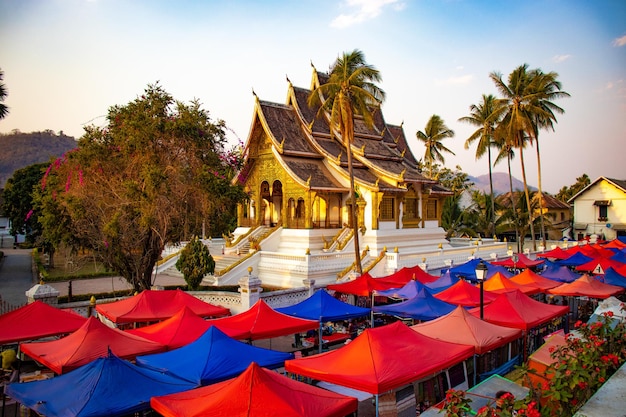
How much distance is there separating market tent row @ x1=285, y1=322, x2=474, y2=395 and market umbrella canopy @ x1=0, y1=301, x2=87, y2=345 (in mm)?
6359

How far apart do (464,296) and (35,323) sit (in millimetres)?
11672

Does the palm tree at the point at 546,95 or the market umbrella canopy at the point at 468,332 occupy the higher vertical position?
the palm tree at the point at 546,95

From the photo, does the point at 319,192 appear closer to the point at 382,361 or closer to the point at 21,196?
the point at 382,361

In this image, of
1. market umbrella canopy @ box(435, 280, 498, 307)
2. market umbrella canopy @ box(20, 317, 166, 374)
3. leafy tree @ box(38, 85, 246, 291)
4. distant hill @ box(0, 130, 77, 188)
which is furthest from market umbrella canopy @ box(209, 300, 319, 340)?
distant hill @ box(0, 130, 77, 188)

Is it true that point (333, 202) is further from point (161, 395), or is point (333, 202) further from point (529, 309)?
point (161, 395)

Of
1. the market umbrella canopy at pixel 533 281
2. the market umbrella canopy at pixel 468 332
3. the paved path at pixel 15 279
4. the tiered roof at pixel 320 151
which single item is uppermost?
the tiered roof at pixel 320 151

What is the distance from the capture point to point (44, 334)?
11562 mm

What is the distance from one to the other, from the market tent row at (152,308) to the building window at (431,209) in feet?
67.4

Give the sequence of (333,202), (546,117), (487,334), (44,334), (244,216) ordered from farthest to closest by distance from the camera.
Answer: (546,117) → (244,216) → (333,202) → (44,334) → (487,334)

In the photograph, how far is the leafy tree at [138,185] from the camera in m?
17.3

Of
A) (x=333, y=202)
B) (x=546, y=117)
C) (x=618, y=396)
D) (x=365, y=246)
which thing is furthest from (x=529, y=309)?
(x=546, y=117)

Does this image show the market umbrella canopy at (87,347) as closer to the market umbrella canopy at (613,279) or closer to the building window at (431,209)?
the market umbrella canopy at (613,279)

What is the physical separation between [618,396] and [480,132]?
131ft

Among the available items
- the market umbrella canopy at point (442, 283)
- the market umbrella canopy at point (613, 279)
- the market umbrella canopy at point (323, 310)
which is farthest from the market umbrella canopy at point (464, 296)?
the market umbrella canopy at point (613, 279)
